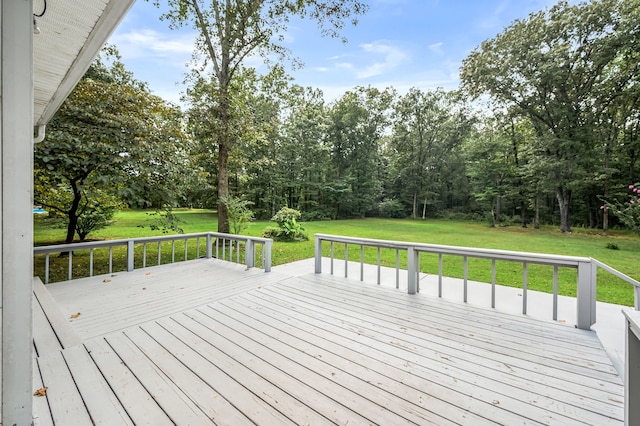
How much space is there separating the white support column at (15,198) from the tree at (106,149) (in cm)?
327

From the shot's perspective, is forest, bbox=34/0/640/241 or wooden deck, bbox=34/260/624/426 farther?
forest, bbox=34/0/640/241

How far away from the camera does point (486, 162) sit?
55.2 ft

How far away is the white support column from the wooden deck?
0.51 metres

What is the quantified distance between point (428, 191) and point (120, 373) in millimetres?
22034

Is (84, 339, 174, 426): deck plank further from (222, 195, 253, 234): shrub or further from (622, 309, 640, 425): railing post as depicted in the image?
(222, 195, 253, 234): shrub

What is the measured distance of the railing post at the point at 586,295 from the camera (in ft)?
7.98

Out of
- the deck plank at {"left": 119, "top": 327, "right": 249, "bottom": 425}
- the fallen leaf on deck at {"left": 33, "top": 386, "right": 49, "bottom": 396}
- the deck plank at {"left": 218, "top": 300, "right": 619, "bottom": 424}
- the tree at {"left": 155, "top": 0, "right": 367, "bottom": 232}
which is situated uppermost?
the tree at {"left": 155, "top": 0, "right": 367, "bottom": 232}

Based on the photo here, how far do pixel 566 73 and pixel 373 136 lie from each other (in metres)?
11.5

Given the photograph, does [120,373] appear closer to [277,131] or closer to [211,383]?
[211,383]

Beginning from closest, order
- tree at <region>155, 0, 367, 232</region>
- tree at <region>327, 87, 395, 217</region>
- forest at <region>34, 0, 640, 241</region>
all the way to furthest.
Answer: forest at <region>34, 0, 640, 241</region>
tree at <region>155, 0, 367, 232</region>
tree at <region>327, 87, 395, 217</region>

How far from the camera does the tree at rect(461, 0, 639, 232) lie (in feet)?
35.2

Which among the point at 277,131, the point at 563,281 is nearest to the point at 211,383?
the point at 563,281

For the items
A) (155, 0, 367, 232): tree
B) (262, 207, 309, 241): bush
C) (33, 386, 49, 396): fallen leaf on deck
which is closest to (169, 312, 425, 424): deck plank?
(33, 386, 49, 396): fallen leaf on deck

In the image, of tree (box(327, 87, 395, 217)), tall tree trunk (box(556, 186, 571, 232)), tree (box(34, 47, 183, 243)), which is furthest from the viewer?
tree (box(327, 87, 395, 217))
